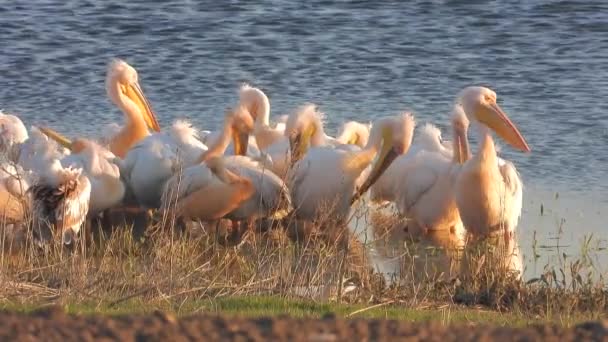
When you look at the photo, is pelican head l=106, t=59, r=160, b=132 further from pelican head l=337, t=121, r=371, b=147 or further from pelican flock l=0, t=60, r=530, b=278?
pelican head l=337, t=121, r=371, b=147

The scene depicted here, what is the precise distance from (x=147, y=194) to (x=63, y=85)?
4.94 m

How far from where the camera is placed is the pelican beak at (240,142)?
1188 cm

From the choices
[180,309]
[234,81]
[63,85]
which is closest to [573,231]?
[180,309]

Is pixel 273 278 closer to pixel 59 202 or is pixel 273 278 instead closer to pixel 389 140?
pixel 59 202

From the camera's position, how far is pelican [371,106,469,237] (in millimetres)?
11312

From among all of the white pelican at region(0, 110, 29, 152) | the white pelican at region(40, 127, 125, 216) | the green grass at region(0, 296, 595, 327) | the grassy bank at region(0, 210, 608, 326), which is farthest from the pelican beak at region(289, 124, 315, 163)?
the green grass at region(0, 296, 595, 327)

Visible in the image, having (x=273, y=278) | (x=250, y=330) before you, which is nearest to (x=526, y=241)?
(x=273, y=278)

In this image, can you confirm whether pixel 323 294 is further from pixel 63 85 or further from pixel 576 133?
pixel 63 85

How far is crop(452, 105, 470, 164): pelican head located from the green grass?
3687 mm

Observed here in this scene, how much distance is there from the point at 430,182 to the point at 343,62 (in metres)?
5.48

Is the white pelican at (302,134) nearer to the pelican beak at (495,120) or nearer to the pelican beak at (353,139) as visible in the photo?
the pelican beak at (353,139)

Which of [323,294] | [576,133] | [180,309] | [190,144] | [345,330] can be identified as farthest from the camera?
[576,133]

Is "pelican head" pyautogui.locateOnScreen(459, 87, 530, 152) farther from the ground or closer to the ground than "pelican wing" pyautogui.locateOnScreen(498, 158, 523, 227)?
farther from the ground

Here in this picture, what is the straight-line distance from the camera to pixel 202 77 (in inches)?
633
